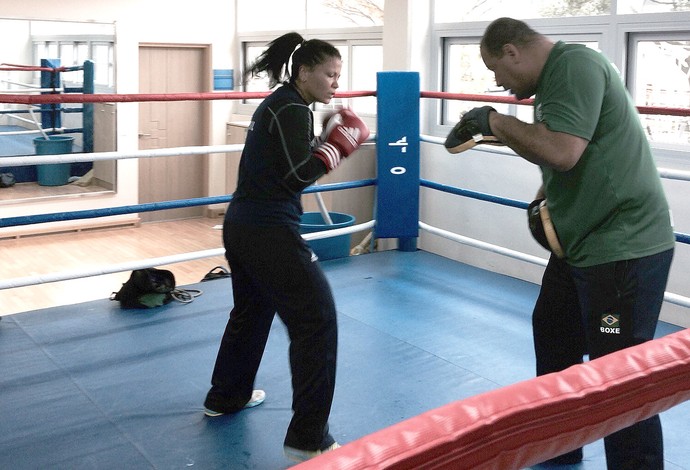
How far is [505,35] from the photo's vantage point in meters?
1.79

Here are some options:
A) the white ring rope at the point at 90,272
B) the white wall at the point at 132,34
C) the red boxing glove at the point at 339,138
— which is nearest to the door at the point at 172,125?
the white wall at the point at 132,34

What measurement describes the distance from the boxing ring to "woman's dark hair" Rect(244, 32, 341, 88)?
957 millimetres

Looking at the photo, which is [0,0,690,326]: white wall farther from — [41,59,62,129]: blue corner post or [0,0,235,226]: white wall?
[41,59,62,129]: blue corner post

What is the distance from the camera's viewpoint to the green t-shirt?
1.69 meters

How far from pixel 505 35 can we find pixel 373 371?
138 centimetres

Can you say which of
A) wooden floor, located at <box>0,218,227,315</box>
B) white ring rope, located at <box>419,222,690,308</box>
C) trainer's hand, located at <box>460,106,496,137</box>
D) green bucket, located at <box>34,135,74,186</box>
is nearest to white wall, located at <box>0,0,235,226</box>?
green bucket, located at <box>34,135,74,186</box>

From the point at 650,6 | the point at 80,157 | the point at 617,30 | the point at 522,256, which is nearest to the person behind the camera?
the point at 80,157

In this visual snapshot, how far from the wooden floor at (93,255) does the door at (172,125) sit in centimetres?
36

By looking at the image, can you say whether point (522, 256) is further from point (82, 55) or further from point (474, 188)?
point (82, 55)

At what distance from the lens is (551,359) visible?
209cm

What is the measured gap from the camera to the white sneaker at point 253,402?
245 centimetres

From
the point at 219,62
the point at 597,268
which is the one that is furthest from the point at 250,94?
the point at 219,62

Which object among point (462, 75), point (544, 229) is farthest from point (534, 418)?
point (462, 75)

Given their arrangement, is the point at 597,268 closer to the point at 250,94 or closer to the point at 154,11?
the point at 250,94
